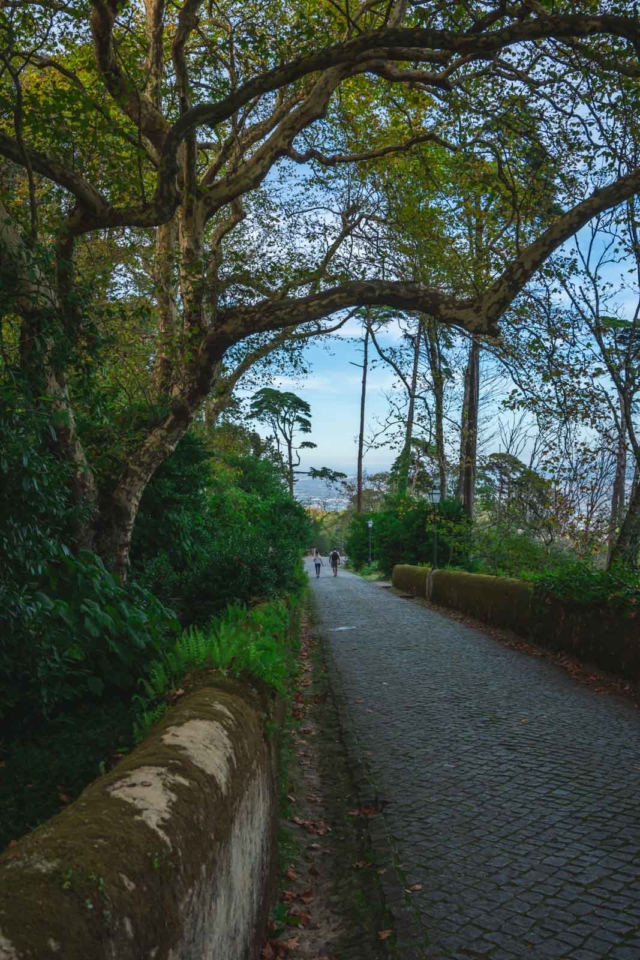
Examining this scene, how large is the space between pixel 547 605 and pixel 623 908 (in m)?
8.45

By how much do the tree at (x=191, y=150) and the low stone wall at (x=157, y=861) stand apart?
2323mm

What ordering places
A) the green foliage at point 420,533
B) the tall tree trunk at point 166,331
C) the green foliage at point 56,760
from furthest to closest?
the green foliage at point 420,533 < the tall tree trunk at point 166,331 < the green foliage at point 56,760

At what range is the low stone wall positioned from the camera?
4.77 feet

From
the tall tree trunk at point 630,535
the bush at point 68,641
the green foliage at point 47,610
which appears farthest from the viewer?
the tall tree trunk at point 630,535

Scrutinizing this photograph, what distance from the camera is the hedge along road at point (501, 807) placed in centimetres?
332

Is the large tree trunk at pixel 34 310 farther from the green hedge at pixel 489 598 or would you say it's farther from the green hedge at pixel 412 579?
the green hedge at pixel 412 579

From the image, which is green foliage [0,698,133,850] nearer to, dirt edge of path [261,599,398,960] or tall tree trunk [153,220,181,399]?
dirt edge of path [261,599,398,960]

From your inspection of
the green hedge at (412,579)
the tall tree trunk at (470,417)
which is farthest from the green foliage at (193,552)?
the tall tree trunk at (470,417)

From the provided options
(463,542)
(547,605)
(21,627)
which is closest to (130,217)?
(21,627)

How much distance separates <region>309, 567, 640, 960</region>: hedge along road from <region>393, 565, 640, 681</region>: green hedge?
0.72 metres

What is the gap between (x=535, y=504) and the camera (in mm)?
17219

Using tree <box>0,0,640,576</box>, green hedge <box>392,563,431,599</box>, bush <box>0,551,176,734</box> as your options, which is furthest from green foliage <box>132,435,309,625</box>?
green hedge <box>392,563,431,599</box>

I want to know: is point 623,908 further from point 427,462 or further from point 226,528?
point 427,462

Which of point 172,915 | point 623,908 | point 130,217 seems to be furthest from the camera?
point 130,217
